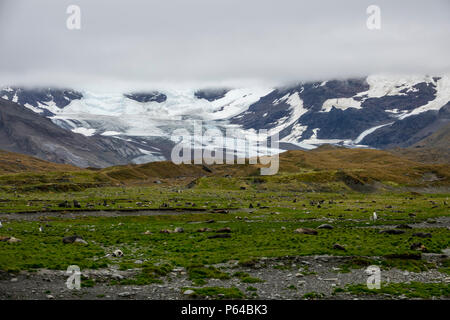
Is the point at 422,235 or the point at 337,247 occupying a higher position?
the point at 337,247

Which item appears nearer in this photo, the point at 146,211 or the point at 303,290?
the point at 303,290

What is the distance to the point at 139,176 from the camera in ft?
592

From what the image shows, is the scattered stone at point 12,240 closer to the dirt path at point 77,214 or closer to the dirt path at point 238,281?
the dirt path at point 238,281

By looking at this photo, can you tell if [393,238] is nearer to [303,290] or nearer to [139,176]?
[303,290]

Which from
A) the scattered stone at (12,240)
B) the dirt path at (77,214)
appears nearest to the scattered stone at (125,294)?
the scattered stone at (12,240)

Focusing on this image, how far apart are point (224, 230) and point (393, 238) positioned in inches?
598

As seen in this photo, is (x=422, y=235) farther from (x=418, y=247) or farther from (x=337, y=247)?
(x=337, y=247)

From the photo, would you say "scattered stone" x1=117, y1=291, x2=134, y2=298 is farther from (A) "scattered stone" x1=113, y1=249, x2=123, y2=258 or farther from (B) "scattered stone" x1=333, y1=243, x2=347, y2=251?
(B) "scattered stone" x1=333, y1=243, x2=347, y2=251

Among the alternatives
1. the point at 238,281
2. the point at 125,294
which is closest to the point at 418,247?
the point at 238,281

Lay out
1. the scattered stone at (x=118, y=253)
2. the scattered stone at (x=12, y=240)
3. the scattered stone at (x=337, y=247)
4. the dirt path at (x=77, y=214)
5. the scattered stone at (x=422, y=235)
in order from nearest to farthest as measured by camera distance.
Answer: the scattered stone at (x=118, y=253), the scattered stone at (x=337, y=247), the scattered stone at (x=12, y=240), the scattered stone at (x=422, y=235), the dirt path at (x=77, y=214)

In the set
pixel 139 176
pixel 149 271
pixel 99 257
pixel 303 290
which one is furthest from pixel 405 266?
pixel 139 176
